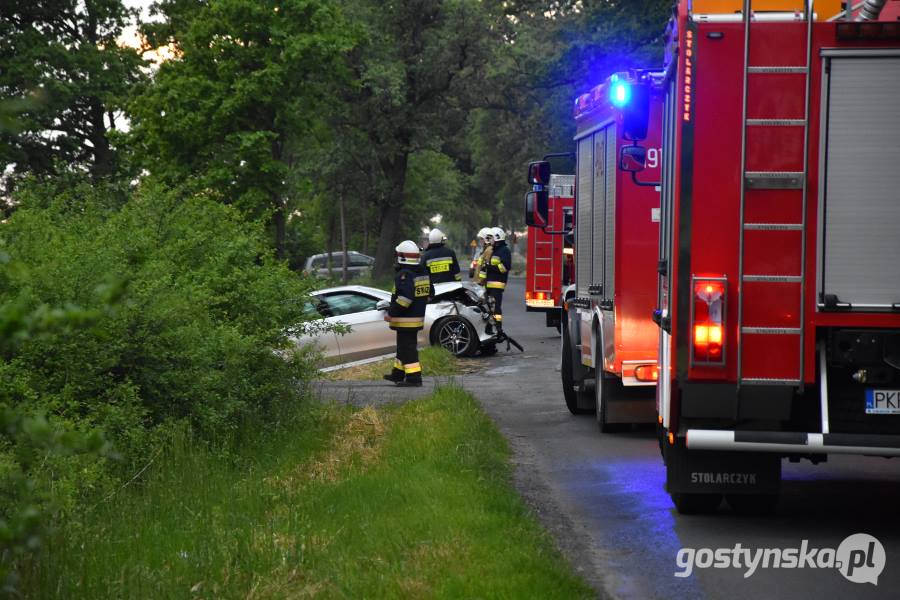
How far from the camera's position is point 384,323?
20.5 m

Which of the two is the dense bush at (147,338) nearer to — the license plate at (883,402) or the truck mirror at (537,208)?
the truck mirror at (537,208)

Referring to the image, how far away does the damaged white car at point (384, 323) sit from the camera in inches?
794

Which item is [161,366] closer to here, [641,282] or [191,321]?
[191,321]

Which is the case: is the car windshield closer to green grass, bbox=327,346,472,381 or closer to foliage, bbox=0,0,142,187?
green grass, bbox=327,346,472,381

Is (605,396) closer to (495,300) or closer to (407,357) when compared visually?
(407,357)

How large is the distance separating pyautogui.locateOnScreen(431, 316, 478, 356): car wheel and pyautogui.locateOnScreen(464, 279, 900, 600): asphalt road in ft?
26.4

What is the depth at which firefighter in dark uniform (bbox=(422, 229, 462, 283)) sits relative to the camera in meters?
21.4

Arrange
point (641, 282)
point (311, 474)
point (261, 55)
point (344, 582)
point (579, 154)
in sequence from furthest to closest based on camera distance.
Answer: point (261, 55), point (579, 154), point (641, 282), point (311, 474), point (344, 582)

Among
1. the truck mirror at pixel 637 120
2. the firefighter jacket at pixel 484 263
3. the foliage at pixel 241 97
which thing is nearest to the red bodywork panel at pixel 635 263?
the truck mirror at pixel 637 120

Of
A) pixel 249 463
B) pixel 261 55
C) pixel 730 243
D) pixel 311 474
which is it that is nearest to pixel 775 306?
pixel 730 243

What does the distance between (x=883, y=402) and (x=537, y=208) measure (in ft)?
25.5

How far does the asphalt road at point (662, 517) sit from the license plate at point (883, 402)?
789mm

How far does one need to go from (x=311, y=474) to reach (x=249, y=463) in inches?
29.7

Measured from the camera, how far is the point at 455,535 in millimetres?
7227
